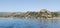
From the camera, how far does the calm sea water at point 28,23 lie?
266 cm

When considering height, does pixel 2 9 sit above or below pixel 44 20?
above

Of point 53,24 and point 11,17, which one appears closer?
point 11,17

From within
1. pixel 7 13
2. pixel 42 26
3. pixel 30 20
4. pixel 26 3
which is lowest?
pixel 42 26

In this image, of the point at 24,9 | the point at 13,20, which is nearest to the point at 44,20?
the point at 24,9

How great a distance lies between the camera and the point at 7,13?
8.58 ft

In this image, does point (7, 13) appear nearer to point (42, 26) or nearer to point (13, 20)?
point (13, 20)

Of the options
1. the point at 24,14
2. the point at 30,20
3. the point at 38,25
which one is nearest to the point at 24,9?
the point at 24,14

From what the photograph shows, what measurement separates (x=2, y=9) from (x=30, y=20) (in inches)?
26.5

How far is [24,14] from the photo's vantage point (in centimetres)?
265

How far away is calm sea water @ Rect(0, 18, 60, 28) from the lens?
2.66 m

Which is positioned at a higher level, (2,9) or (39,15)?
(2,9)

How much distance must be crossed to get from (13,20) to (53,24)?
940mm

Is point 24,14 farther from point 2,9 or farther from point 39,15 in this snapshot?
point 2,9

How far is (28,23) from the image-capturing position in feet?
8.95
